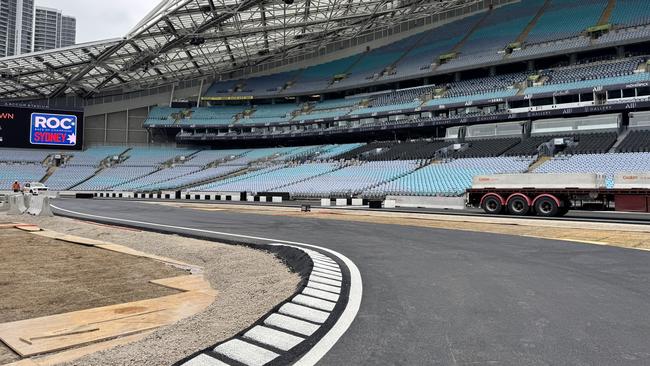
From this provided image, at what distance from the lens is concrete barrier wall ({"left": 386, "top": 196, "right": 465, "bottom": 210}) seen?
90.1 ft

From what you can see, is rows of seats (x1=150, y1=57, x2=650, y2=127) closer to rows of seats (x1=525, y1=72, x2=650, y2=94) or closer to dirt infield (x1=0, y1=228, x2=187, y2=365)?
rows of seats (x1=525, y1=72, x2=650, y2=94)

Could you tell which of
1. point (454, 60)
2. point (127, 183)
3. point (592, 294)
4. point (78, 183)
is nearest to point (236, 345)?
point (592, 294)

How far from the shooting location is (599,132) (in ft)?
118

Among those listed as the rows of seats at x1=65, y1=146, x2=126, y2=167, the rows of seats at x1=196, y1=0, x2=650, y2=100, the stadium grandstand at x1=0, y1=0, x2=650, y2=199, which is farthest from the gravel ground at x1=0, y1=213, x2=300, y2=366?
the rows of seats at x1=65, y1=146, x2=126, y2=167

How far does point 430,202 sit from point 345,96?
36.6 metres

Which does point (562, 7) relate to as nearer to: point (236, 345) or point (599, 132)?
point (599, 132)

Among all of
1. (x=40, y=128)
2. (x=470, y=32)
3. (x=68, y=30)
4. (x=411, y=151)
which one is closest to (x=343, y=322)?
(x=411, y=151)

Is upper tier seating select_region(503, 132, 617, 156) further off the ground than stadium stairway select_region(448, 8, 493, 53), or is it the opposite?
stadium stairway select_region(448, 8, 493, 53)

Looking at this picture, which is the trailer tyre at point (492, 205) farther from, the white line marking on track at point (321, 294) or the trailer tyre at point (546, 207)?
the white line marking on track at point (321, 294)

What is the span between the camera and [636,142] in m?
31.6

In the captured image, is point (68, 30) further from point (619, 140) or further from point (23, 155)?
point (619, 140)

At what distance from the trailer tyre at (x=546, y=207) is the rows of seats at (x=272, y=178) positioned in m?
25.5

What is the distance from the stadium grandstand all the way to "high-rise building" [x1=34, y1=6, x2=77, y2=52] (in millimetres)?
70262

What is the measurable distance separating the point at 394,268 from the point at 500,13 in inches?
2281
